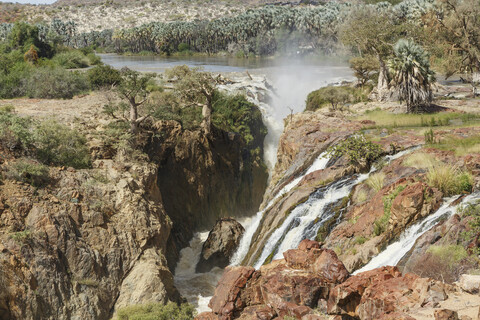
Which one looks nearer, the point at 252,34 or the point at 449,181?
the point at 449,181

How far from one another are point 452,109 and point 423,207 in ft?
65.3

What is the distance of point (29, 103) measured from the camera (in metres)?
32.5

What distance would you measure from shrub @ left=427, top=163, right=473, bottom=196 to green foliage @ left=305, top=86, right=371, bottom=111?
23708mm

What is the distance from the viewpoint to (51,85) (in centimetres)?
3594

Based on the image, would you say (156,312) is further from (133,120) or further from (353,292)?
(133,120)

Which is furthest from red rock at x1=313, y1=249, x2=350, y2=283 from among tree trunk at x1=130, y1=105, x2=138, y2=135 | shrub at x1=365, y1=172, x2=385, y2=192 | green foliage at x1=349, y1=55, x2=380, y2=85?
green foliage at x1=349, y1=55, x2=380, y2=85

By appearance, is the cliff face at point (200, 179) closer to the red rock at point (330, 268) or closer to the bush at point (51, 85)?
the bush at point (51, 85)

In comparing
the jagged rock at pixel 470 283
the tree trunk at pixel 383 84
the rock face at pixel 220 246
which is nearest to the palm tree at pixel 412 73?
the tree trunk at pixel 383 84

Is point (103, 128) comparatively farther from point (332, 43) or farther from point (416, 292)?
point (332, 43)

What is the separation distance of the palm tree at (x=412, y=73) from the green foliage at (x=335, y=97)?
8.78m

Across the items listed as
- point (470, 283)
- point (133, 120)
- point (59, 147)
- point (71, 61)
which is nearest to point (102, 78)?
point (133, 120)

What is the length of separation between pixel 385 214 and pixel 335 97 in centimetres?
2650

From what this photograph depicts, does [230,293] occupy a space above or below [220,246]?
above

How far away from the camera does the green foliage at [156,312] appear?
16.1 metres
